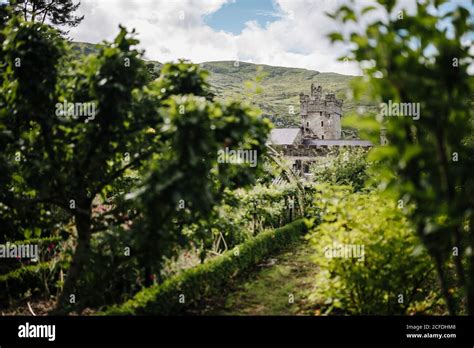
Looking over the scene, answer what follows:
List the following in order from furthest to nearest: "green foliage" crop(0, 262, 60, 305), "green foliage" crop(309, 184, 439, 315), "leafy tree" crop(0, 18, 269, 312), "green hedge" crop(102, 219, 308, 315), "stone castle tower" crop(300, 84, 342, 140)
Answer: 1. "stone castle tower" crop(300, 84, 342, 140)
2. "green foliage" crop(0, 262, 60, 305)
3. "green hedge" crop(102, 219, 308, 315)
4. "green foliage" crop(309, 184, 439, 315)
5. "leafy tree" crop(0, 18, 269, 312)

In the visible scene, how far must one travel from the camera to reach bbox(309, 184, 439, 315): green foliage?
15.4ft

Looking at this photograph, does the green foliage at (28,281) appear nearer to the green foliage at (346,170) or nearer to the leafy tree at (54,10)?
the green foliage at (346,170)

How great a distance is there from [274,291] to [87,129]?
13.5 feet

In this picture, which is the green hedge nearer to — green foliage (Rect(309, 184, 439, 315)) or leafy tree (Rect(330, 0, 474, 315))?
green foliage (Rect(309, 184, 439, 315))

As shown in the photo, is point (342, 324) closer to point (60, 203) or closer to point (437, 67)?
point (437, 67)

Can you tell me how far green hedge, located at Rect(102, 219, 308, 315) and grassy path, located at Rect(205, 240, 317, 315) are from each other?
269 millimetres

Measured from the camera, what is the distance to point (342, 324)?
4.44m

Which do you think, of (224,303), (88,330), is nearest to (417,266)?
(224,303)

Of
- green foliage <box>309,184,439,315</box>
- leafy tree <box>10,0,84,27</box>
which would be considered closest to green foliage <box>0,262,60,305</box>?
green foliage <box>309,184,439,315</box>

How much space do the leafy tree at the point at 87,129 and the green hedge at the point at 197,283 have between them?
785mm

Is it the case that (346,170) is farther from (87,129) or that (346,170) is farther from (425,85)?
(425,85)

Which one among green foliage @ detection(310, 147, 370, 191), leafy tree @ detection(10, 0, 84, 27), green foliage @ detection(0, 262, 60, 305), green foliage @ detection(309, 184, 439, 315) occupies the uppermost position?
leafy tree @ detection(10, 0, 84, 27)

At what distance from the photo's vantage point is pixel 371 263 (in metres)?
4.82

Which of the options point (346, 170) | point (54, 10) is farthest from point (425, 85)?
point (54, 10)
